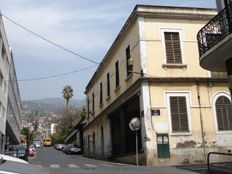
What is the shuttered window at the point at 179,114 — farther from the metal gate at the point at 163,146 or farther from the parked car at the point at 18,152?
the parked car at the point at 18,152

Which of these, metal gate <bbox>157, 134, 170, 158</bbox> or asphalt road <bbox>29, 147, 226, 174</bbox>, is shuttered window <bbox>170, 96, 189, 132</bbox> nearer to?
metal gate <bbox>157, 134, 170, 158</bbox>

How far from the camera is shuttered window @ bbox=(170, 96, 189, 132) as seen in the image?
75.9 feet

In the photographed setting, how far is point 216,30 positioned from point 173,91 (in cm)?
880

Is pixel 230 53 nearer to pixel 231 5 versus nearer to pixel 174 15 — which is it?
pixel 231 5

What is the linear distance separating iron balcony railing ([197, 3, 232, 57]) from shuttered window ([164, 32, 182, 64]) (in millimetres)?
8144

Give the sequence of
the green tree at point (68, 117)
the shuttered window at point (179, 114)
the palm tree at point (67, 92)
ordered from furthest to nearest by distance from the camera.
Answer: the palm tree at point (67, 92) → the green tree at point (68, 117) → the shuttered window at point (179, 114)

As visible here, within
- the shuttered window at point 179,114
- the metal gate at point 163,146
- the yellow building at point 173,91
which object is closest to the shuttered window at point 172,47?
the yellow building at point 173,91

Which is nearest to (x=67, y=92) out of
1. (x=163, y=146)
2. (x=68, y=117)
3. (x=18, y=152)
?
(x=68, y=117)

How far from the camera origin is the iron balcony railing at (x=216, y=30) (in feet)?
45.6

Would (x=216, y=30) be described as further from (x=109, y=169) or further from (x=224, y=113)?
(x=224, y=113)

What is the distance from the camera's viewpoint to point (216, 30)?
15.4m

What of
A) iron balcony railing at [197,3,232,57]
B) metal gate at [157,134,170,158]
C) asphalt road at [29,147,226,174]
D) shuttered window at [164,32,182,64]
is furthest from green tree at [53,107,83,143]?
iron balcony railing at [197,3,232,57]

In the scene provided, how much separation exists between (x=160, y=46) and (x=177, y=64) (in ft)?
5.32

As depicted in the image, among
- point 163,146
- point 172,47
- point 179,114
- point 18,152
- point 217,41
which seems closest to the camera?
point 217,41
